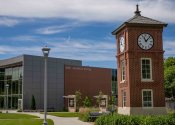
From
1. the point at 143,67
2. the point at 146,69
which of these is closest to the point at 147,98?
the point at 146,69

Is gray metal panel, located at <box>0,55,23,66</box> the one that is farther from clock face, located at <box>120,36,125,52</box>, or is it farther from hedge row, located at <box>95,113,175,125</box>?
hedge row, located at <box>95,113,175,125</box>

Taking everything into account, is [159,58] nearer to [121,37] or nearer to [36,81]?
[121,37]

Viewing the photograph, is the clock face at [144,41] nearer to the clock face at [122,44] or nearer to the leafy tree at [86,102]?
the clock face at [122,44]

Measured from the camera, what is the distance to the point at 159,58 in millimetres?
32031

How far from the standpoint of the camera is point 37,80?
240ft

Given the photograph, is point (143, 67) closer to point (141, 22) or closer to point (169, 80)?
point (141, 22)

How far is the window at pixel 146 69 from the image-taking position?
31906mm

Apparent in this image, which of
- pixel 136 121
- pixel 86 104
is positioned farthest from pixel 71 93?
pixel 136 121

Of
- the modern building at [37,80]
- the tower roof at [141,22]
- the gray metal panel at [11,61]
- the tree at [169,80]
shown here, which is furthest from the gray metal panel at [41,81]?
the tower roof at [141,22]

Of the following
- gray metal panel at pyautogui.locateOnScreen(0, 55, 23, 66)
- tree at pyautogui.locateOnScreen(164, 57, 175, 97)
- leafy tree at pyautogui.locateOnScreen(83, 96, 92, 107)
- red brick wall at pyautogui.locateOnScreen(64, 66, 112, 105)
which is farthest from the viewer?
red brick wall at pyautogui.locateOnScreen(64, 66, 112, 105)

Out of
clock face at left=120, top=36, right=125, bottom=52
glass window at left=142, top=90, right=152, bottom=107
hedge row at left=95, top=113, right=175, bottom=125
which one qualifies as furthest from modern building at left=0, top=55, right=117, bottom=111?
hedge row at left=95, top=113, right=175, bottom=125

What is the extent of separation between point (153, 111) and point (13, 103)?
48.6 m

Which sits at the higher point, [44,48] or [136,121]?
[44,48]

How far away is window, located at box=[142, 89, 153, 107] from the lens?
31.5m
